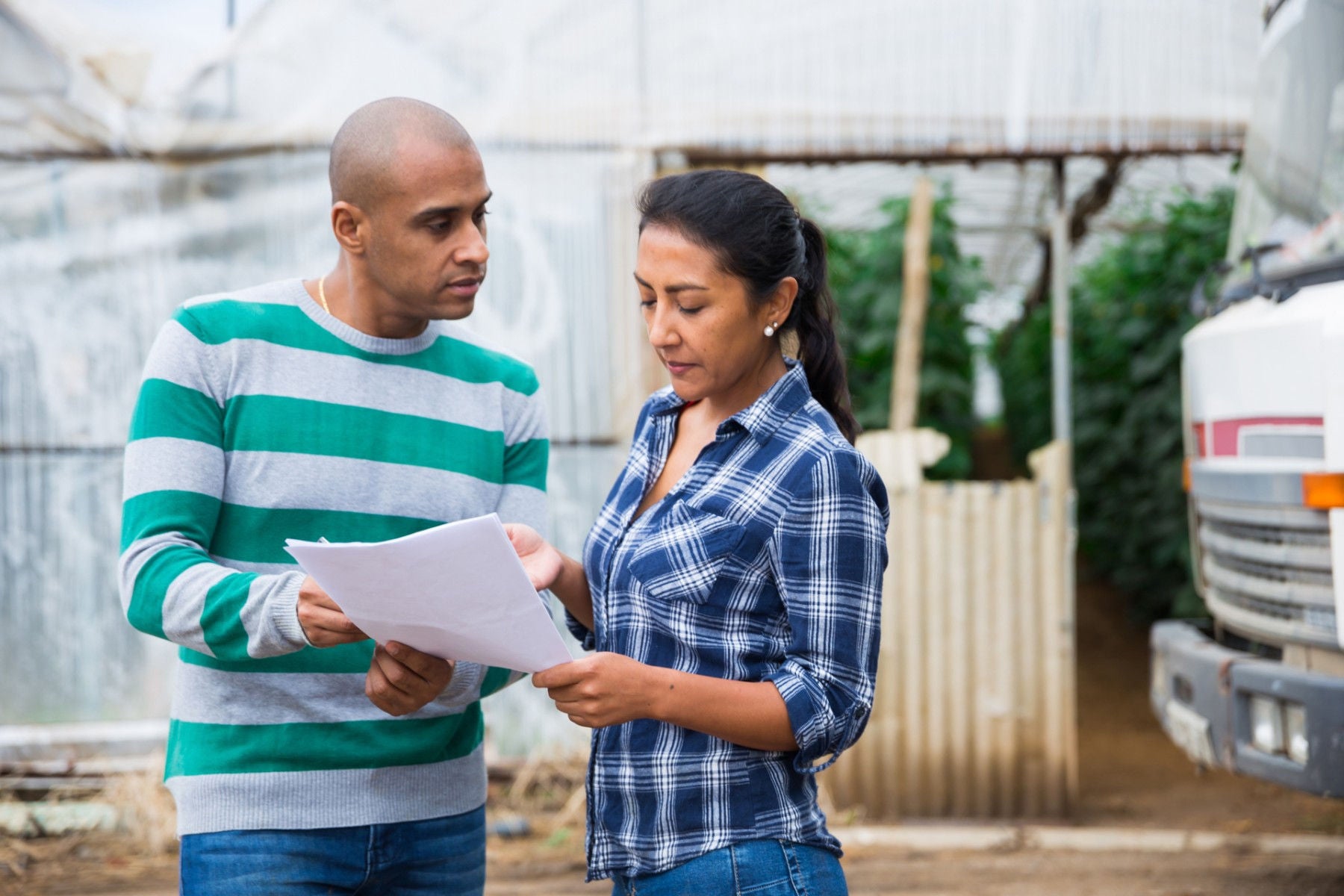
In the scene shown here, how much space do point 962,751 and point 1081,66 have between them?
298 centimetres

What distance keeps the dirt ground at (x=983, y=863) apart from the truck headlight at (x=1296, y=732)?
4.65ft

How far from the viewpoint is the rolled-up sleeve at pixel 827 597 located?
160 centimetres

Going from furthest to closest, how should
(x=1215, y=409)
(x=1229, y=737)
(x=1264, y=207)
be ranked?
(x=1264, y=207), (x=1215, y=409), (x=1229, y=737)

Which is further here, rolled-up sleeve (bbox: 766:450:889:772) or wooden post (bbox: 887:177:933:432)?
wooden post (bbox: 887:177:933:432)

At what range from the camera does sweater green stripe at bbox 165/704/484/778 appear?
1.79 m

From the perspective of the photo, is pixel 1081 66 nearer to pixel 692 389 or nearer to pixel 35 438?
pixel 692 389

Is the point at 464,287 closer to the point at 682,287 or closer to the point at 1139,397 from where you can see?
the point at 682,287

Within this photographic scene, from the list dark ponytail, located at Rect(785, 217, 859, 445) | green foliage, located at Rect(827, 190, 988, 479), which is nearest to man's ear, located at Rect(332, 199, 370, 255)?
dark ponytail, located at Rect(785, 217, 859, 445)

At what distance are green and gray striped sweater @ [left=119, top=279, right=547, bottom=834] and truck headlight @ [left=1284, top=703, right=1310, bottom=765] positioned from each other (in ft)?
7.08

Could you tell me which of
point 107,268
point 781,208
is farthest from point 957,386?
point 781,208

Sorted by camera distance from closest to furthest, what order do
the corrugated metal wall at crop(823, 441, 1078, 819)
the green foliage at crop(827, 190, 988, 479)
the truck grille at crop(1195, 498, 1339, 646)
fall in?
the truck grille at crop(1195, 498, 1339, 646) → the corrugated metal wall at crop(823, 441, 1078, 819) → the green foliage at crop(827, 190, 988, 479)

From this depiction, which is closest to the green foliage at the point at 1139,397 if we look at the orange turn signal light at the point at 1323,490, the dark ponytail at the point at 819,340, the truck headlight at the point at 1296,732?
the truck headlight at the point at 1296,732

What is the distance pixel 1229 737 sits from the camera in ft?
11.2

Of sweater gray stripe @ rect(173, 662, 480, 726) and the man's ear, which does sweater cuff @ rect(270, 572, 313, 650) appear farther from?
the man's ear
